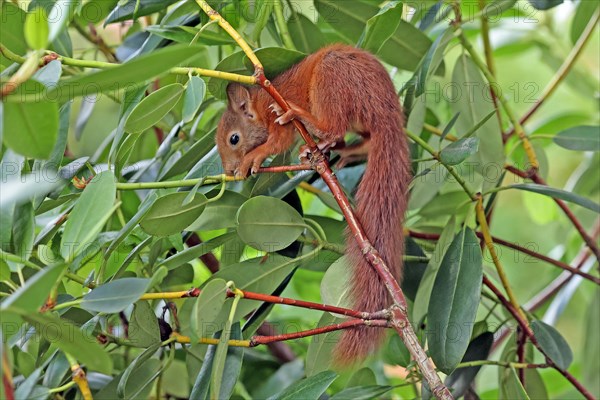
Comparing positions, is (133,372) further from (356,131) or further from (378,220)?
(356,131)

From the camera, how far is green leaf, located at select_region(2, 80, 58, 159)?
30.1 inches

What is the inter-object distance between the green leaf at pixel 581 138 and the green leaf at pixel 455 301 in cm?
46

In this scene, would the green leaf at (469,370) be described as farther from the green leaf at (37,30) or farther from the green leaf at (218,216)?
the green leaf at (37,30)

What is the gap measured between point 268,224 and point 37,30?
53 centimetres

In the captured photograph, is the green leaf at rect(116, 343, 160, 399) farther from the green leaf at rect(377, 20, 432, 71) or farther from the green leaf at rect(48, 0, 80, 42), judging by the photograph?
the green leaf at rect(377, 20, 432, 71)

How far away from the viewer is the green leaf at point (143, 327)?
1.19 metres

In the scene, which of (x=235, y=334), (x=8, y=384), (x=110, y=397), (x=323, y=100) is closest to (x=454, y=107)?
(x=323, y=100)

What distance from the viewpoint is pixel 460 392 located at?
140cm

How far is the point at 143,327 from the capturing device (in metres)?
1.21

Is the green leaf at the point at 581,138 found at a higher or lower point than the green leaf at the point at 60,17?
lower

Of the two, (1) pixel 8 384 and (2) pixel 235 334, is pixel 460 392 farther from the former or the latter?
(1) pixel 8 384

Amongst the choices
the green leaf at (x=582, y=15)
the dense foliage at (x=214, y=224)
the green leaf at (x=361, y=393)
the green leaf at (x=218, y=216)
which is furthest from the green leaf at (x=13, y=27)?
the green leaf at (x=582, y=15)

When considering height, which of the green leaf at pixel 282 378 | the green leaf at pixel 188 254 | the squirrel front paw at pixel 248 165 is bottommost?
the green leaf at pixel 282 378

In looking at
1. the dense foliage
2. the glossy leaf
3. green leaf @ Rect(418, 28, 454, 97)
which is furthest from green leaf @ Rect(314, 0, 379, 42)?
the glossy leaf
